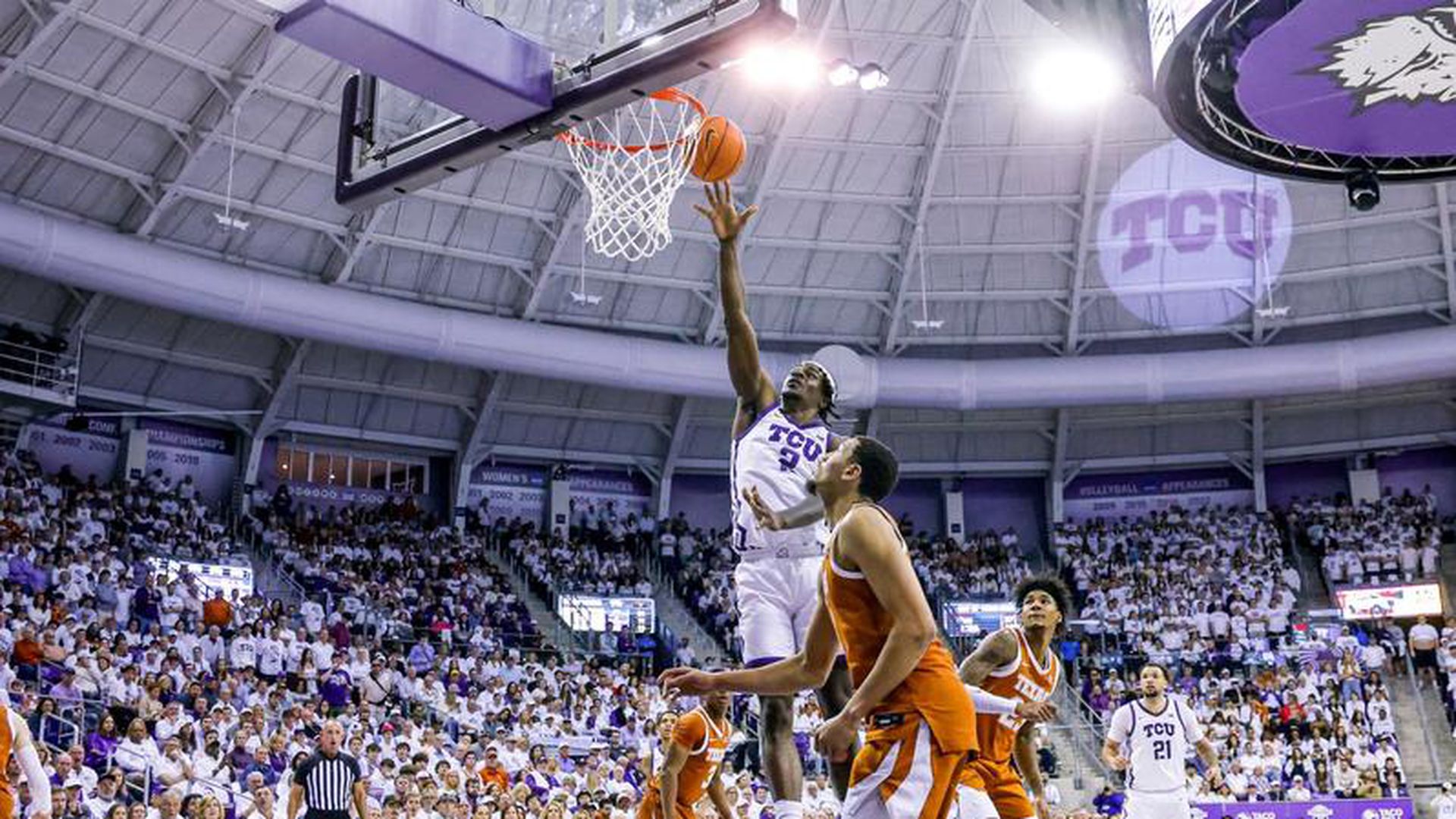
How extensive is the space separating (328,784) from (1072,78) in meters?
18.9

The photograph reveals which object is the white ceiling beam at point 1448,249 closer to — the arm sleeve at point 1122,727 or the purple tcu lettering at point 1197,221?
the purple tcu lettering at point 1197,221

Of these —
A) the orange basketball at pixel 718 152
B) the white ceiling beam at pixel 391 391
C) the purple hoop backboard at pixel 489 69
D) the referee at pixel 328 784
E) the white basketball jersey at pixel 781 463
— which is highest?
the white ceiling beam at pixel 391 391

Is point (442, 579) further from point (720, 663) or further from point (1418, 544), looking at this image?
point (1418, 544)

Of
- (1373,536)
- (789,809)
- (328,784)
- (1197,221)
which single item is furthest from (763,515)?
(1373,536)

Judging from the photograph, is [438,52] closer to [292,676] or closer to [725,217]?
[725,217]

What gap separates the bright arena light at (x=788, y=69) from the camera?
25.8m

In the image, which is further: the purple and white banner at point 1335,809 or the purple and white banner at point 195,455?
the purple and white banner at point 195,455

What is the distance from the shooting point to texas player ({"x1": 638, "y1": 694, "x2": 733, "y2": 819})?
34.1 ft

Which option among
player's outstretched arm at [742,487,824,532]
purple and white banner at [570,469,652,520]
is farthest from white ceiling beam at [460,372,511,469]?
player's outstretched arm at [742,487,824,532]

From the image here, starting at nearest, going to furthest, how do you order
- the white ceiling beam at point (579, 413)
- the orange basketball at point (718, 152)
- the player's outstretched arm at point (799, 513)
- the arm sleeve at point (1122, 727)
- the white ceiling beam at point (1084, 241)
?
1. the player's outstretched arm at point (799, 513)
2. the orange basketball at point (718, 152)
3. the arm sleeve at point (1122, 727)
4. the white ceiling beam at point (1084, 241)
5. the white ceiling beam at point (579, 413)

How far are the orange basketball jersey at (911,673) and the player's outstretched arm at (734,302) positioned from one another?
2.24 metres

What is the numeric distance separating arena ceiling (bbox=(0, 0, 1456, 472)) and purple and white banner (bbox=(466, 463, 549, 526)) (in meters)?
0.68

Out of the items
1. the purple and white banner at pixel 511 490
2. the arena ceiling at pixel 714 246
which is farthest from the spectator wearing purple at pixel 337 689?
the purple and white banner at pixel 511 490

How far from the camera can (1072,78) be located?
26.6m
